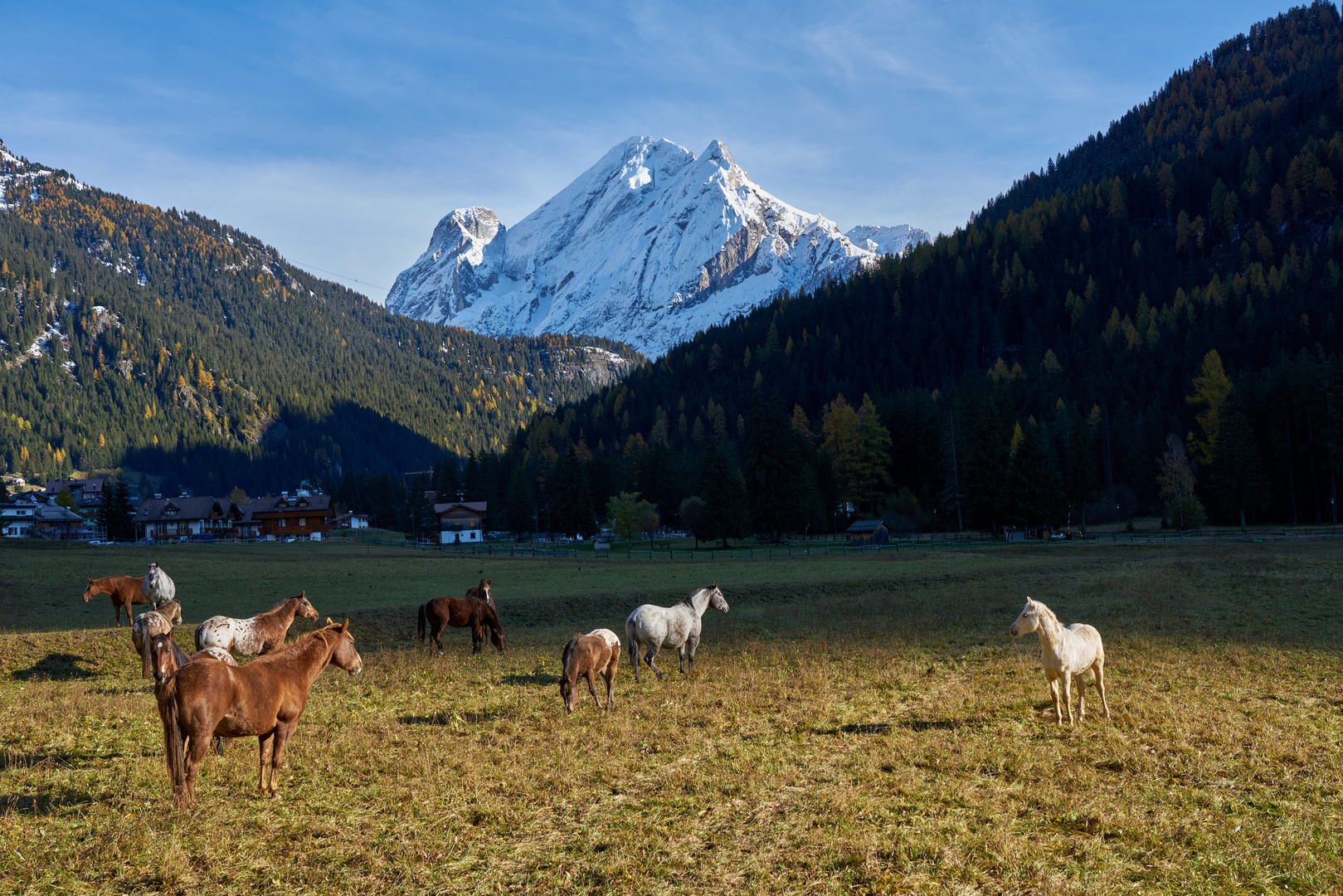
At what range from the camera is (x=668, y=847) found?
334 inches

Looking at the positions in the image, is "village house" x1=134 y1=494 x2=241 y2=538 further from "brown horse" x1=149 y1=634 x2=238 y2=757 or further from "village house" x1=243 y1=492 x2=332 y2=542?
"brown horse" x1=149 y1=634 x2=238 y2=757

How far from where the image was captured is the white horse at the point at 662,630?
18.3 m

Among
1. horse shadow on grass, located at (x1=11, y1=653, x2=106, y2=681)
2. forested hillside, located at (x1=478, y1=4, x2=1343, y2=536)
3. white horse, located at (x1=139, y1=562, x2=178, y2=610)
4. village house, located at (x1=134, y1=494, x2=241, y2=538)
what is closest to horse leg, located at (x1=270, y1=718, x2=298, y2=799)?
horse shadow on grass, located at (x1=11, y1=653, x2=106, y2=681)

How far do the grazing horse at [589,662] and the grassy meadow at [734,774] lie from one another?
16.8 inches

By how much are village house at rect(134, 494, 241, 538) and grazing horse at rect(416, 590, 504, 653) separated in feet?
485

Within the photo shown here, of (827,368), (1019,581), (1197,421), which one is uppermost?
(827,368)

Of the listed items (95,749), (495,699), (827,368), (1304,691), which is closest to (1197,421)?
(827,368)

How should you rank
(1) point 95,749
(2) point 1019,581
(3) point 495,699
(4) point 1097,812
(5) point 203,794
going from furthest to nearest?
(2) point 1019,581 < (3) point 495,699 < (1) point 95,749 < (5) point 203,794 < (4) point 1097,812

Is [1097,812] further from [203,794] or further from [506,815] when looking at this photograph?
[203,794]

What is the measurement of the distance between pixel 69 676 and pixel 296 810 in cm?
1445

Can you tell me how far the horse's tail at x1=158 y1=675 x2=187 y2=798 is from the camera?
946cm

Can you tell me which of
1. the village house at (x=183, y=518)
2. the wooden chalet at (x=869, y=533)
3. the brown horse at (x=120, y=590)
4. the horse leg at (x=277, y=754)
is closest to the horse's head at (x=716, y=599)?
the horse leg at (x=277, y=754)

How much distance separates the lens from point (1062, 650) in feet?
44.2

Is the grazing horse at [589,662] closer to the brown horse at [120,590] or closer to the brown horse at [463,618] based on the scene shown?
the brown horse at [463,618]
